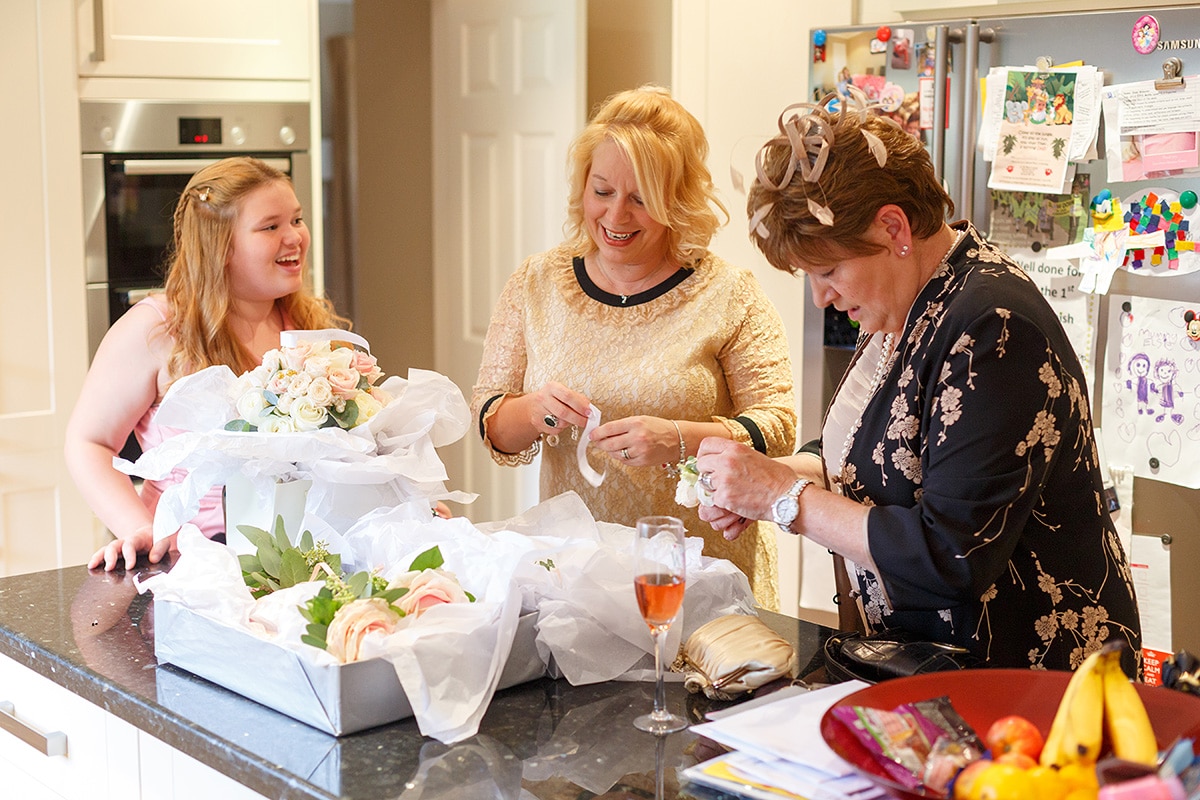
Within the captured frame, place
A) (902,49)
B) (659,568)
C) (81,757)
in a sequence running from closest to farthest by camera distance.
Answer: (659,568), (81,757), (902,49)

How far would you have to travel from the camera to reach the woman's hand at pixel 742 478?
5.29 ft

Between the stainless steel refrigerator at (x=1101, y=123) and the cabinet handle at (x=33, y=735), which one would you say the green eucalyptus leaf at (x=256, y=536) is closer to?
the cabinet handle at (x=33, y=735)

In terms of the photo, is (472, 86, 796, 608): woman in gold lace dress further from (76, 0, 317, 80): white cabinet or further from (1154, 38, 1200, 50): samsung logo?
(76, 0, 317, 80): white cabinet

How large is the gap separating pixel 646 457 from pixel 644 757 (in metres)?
0.88

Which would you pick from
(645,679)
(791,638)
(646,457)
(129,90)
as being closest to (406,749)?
(645,679)

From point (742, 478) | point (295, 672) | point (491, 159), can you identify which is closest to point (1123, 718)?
point (742, 478)

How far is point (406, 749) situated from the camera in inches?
52.9

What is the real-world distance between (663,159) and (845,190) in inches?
32.4

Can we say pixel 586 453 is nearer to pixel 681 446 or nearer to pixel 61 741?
pixel 681 446

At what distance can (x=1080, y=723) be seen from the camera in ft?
3.59

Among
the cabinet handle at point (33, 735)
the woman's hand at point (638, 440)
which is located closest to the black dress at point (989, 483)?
the woman's hand at point (638, 440)

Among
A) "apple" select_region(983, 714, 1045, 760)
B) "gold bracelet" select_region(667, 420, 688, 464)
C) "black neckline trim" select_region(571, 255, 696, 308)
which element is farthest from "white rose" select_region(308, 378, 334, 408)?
"apple" select_region(983, 714, 1045, 760)

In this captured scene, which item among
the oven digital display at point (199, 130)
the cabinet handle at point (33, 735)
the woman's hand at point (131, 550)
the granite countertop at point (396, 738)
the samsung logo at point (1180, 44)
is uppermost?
the samsung logo at point (1180, 44)

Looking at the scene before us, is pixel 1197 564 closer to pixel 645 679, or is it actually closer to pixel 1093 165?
pixel 1093 165
